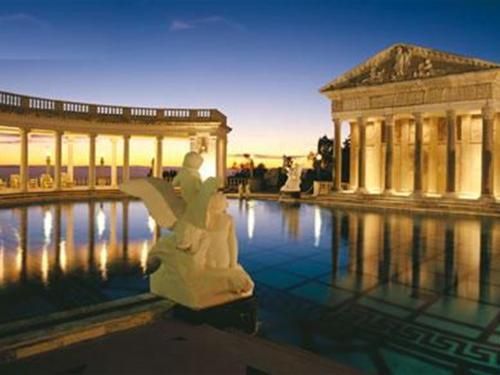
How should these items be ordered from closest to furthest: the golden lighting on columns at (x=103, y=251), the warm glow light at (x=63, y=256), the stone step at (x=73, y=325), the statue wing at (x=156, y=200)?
1. the stone step at (x=73, y=325)
2. the statue wing at (x=156, y=200)
3. the golden lighting on columns at (x=103, y=251)
4. the warm glow light at (x=63, y=256)

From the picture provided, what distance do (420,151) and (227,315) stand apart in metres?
26.7

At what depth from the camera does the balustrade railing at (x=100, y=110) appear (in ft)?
89.7

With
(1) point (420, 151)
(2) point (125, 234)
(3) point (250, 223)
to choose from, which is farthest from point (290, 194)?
(2) point (125, 234)

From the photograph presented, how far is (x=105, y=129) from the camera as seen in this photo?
32594 mm

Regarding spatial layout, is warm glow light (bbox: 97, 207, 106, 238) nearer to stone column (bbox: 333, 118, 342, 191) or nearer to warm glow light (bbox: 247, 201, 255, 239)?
warm glow light (bbox: 247, 201, 255, 239)

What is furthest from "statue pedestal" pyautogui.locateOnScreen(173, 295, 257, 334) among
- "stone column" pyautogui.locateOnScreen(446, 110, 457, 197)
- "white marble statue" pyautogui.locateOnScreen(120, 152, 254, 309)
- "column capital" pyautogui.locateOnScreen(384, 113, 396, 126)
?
"column capital" pyautogui.locateOnScreen(384, 113, 396, 126)

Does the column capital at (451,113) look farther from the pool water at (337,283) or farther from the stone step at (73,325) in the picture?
the stone step at (73,325)

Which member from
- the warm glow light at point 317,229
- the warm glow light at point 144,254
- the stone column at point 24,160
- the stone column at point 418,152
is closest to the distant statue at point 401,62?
the stone column at point 418,152

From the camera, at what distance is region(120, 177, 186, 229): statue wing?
5.59 m

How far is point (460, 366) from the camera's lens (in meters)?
4.86

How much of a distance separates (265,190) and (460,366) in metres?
36.1

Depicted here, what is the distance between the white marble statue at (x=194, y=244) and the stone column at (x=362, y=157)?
2715 cm

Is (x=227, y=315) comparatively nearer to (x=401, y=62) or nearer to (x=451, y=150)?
(x=451, y=150)

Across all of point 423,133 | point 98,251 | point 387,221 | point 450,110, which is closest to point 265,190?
point 423,133
